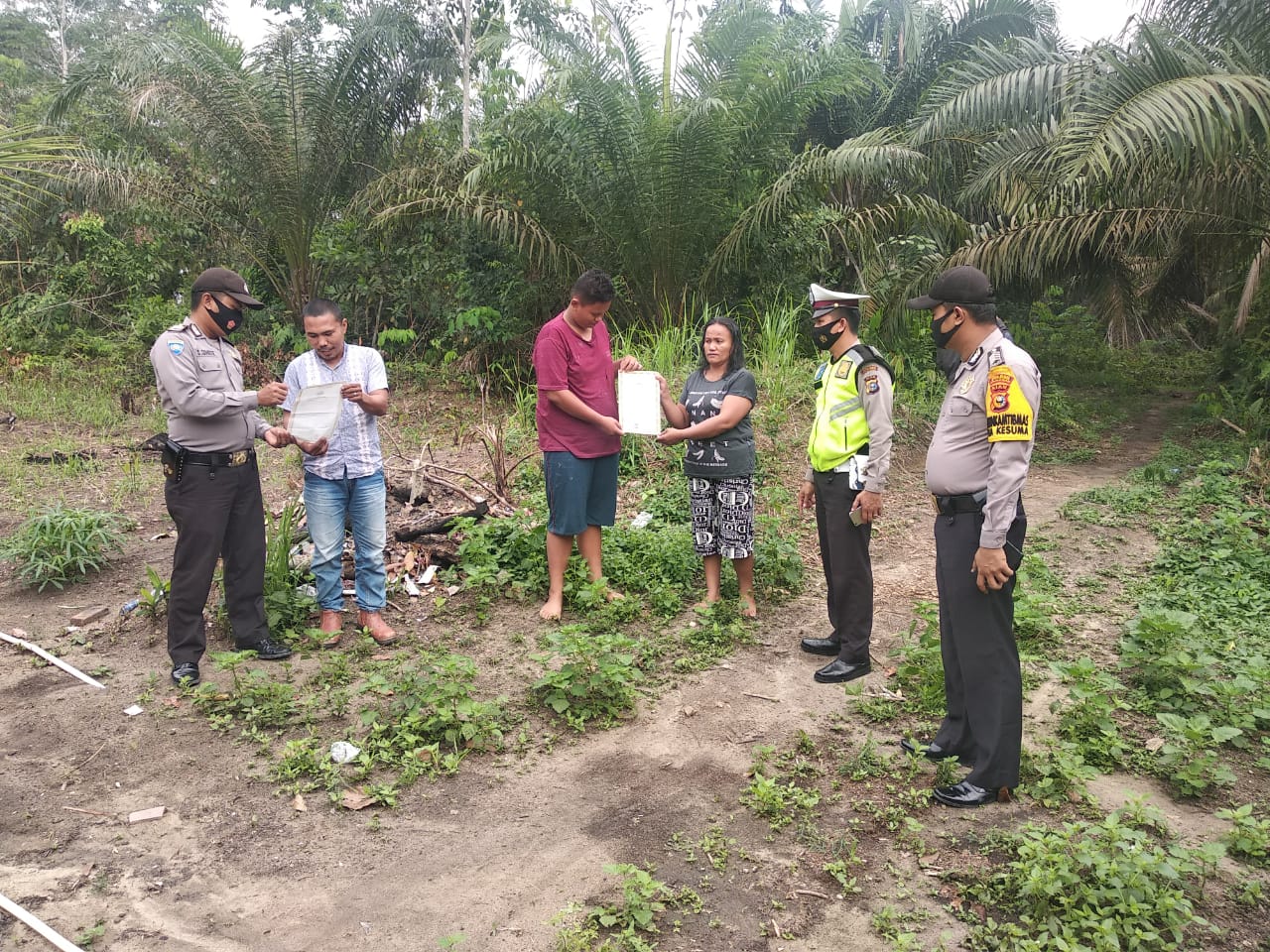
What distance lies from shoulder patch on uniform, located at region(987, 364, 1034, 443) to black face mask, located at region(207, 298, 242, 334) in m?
3.26

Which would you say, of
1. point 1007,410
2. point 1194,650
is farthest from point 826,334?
point 1194,650

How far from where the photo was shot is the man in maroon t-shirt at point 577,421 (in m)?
4.66

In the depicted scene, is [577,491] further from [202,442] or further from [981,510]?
[981,510]

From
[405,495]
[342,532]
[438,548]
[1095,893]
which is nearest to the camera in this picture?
[1095,893]

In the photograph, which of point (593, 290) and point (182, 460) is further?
point (593, 290)

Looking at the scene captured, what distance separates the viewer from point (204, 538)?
164 inches

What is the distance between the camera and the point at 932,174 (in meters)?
11.1

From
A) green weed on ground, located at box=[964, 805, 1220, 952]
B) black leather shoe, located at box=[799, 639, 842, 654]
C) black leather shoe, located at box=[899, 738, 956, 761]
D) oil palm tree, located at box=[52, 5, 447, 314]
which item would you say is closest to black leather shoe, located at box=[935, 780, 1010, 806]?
black leather shoe, located at box=[899, 738, 956, 761]

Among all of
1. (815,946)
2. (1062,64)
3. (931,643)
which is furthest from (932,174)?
(815,946)

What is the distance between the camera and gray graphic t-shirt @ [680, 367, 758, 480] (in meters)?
4.73

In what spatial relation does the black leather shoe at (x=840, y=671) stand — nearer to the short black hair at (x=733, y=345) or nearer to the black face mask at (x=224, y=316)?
the short black hair at (x=733, y=345)

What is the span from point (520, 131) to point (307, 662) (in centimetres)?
697

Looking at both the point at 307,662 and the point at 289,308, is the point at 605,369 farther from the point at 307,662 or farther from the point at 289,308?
the point at 289,308

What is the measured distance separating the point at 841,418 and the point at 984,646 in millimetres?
1298
